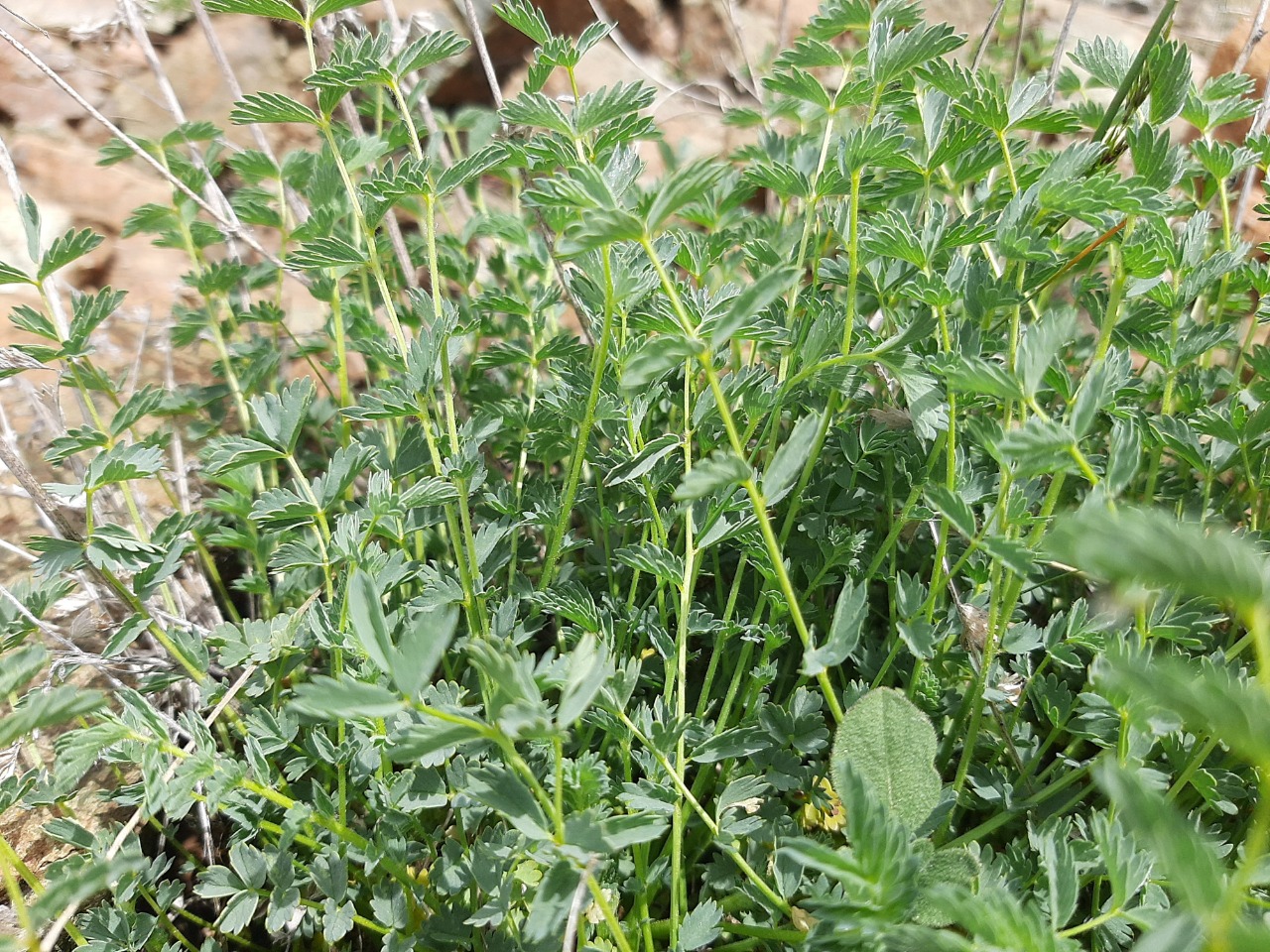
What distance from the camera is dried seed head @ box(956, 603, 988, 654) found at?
1.28m

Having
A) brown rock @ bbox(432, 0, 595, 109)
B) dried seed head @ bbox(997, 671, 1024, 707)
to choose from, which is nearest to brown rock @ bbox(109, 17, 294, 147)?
brown rock @ bbox(432, 0, 595, 109)

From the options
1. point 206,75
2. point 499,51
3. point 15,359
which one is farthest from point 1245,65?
point 206,75

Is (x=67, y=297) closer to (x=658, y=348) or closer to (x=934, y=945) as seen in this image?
(x=658, y=348)

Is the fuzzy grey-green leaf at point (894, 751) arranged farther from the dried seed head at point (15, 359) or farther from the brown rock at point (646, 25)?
the brown rock at point (646, 25)

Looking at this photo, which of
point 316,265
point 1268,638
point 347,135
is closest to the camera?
point 1268,638

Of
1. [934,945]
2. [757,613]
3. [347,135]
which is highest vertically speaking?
[347,135]

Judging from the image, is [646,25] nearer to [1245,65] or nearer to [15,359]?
[1245,65]

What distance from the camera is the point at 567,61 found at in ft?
4.22

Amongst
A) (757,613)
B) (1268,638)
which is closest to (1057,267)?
(757,613)

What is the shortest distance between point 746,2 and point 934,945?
12.6ft

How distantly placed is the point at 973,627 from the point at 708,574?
1.24ft

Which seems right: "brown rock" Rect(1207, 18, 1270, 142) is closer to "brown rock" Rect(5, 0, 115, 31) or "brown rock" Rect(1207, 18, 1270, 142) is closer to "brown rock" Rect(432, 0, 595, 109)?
"brown rock" Rect(432, 0, 595, 109)

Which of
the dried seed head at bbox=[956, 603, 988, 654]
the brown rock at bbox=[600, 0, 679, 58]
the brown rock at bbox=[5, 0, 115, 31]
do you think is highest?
the brown rock at bbox=[5, 0, 115, 31]

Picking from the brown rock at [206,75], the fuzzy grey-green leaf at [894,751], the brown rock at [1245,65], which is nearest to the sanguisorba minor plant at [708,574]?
the fuzzy grey-green leaf at [894,751]
